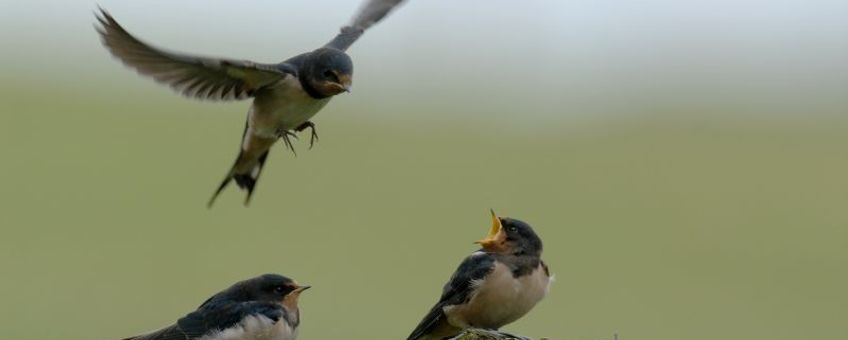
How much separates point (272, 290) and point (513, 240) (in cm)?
114

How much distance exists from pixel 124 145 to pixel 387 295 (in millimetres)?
10588

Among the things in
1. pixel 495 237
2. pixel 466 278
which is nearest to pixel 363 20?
pixel 495 237

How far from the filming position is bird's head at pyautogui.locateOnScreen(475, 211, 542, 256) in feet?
27.2

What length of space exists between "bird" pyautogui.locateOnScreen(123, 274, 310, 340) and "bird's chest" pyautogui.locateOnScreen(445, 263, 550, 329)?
28.0 inches

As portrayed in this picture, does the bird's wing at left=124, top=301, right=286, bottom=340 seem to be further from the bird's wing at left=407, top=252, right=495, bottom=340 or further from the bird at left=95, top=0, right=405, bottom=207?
the bird's wing at left=407, top=252, right=495, bottom=340

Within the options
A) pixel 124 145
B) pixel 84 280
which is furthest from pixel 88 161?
pixel 84 280

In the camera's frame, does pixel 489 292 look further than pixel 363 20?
No

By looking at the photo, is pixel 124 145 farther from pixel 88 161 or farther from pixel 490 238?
pixel 490 238

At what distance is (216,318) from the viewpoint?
781 cm

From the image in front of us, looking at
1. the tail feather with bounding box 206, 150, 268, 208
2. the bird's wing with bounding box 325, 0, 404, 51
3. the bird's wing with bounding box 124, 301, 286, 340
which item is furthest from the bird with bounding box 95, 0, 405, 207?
the bird's wing with bounding box 325, 0, 404, 51

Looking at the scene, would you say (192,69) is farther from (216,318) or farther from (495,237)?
(495,237)

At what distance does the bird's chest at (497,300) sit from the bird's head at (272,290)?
0.68 m

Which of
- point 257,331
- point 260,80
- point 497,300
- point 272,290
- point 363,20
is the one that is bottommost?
point 257,331

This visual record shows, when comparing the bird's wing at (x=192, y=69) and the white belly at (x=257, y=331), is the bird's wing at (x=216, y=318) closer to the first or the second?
the white belly at (x=257, y=331)
